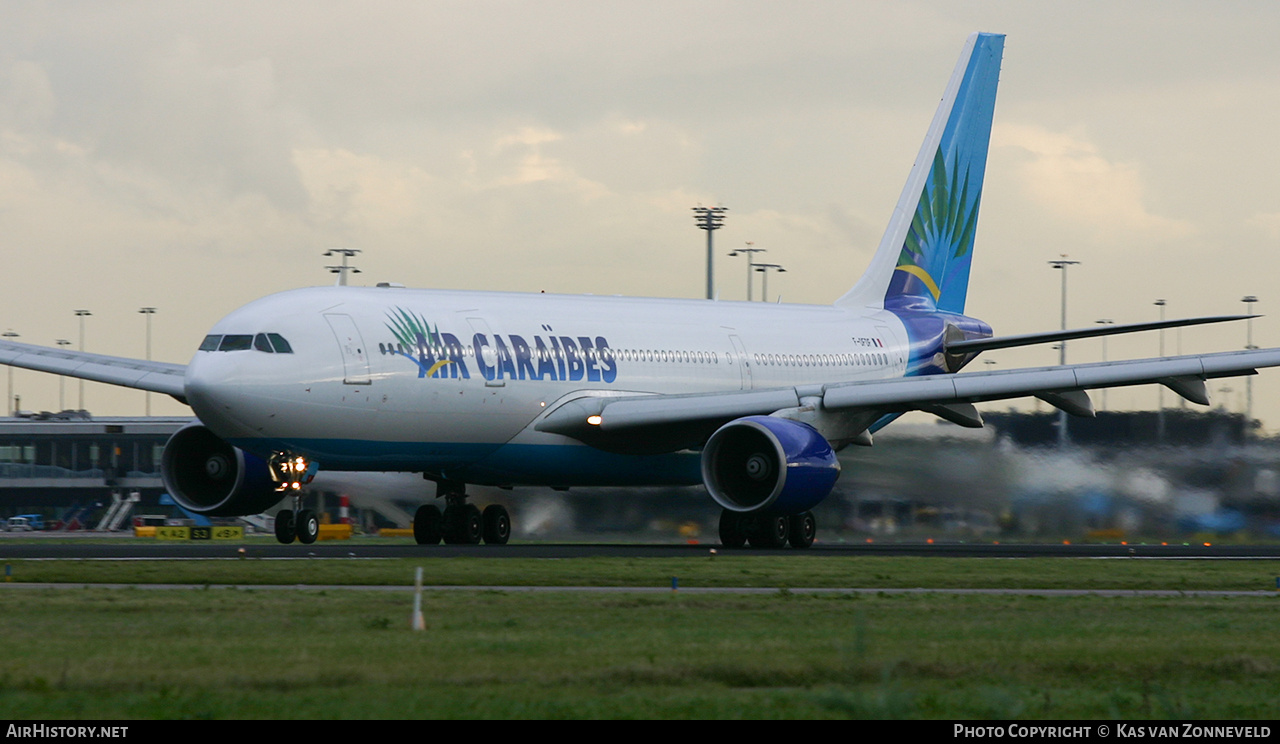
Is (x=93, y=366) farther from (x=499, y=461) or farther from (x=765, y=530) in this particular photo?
(x=765, y=530)

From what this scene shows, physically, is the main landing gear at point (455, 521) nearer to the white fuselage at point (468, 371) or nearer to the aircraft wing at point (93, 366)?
the white fuselage at point (468, 371)

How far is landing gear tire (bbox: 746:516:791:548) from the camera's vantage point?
30188mm

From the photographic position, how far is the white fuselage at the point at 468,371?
26391 mm

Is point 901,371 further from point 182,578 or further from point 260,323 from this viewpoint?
point 182,578

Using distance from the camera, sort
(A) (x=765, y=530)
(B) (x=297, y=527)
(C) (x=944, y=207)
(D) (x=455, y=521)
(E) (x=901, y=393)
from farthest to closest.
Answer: (C) (x=944, y=207) → (D) (x=455, y=521) → (A) (x=765, y=530) → (E) (x=901, y=393) → (B) (x=297, y=527)

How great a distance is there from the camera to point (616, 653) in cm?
1277

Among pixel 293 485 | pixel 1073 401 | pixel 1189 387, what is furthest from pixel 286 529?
pixel 1189 387

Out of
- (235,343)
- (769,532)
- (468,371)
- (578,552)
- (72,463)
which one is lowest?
(72,463)

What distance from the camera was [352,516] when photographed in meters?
47.2

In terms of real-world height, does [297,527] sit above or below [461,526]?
above

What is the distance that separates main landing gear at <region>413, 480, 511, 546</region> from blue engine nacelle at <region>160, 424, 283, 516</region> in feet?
9.13

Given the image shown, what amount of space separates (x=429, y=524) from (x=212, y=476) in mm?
3948

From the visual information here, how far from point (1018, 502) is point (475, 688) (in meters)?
25.0
